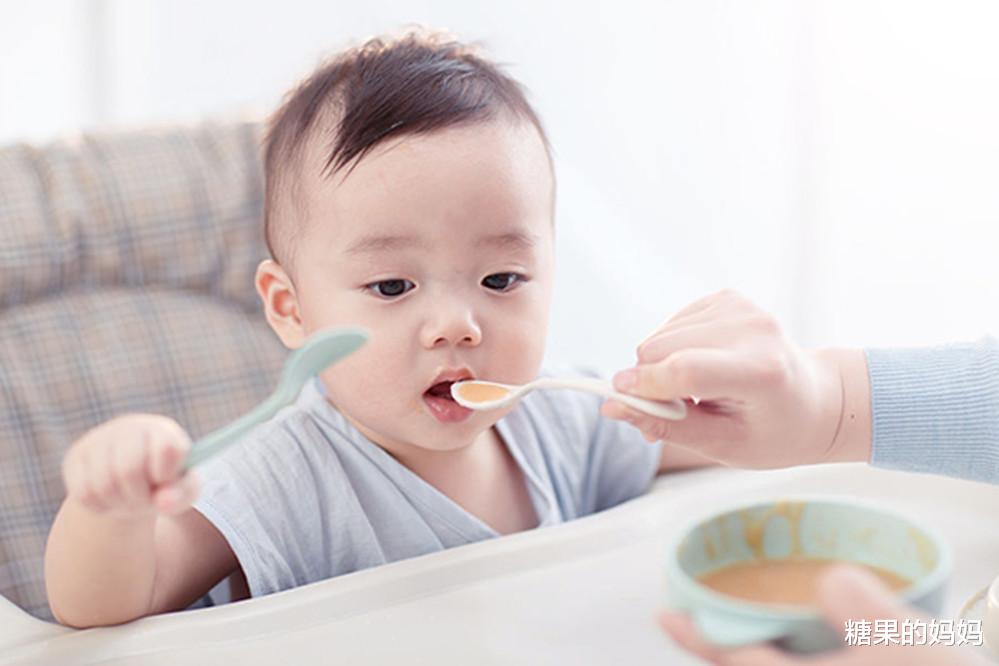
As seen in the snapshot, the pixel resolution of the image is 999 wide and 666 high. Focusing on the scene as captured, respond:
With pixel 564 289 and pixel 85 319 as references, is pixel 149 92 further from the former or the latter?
pixel 85 319

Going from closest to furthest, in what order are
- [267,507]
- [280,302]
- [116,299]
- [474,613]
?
[474,613] → [267,507] → [280,302] → [116,299]

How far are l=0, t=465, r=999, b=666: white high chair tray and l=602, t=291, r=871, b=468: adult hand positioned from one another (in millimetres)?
130

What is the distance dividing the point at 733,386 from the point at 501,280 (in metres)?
0.27

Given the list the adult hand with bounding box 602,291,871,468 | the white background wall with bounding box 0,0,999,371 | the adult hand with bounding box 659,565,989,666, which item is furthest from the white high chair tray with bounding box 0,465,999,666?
the white background wall with bounding box 0,0,999,371

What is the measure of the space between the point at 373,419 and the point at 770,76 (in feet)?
5.07

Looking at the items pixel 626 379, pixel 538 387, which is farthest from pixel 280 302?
pixel 626 379

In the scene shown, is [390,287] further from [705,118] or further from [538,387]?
[705,118]

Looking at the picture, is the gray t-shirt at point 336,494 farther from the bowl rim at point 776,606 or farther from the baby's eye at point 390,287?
the bowl rim at point 776,606

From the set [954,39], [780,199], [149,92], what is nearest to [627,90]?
[780,199]

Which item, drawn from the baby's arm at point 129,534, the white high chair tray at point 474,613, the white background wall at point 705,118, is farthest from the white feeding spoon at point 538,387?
the white background wall at point 705,118

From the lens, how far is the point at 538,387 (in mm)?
855

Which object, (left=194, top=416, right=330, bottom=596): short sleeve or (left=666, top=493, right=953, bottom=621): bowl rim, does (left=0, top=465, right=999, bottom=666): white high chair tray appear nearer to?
(left=194, top=416, right=330, bottom=596): short sleeve

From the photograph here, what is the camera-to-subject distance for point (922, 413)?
0.91m

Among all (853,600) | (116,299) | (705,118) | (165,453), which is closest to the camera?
(853,600)
